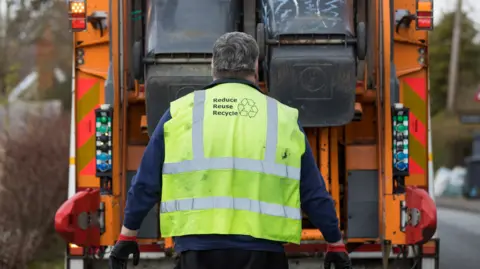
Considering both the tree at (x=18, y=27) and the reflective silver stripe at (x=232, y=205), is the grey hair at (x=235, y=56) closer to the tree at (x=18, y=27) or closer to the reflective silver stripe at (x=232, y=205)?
the reflective silver stripe at (x=232, y=205)

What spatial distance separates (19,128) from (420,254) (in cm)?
467

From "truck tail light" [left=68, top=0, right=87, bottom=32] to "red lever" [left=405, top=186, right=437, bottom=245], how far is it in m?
2.17

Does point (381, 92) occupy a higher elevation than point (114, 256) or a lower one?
higher

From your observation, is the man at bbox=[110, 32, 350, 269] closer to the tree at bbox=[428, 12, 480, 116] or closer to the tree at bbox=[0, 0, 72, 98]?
the tree at bbox=[0, 0, 72, 98]

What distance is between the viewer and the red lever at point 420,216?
5.59 m

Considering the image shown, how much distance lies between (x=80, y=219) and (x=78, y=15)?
49.7 inches

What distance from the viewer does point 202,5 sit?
5.98 metres

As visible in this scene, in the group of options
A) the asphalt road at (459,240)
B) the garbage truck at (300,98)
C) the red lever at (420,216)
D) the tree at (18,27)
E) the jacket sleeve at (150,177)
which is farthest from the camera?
the tree at (18,27)

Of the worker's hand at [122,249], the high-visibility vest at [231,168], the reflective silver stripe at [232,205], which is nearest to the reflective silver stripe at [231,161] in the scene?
the high-visibility vest at [231,168]

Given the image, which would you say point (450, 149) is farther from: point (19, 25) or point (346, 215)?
point (346, 215)

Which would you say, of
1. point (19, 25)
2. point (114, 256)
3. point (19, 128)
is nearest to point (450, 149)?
point (19, 25)

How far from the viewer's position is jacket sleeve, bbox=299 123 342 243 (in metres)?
3.69

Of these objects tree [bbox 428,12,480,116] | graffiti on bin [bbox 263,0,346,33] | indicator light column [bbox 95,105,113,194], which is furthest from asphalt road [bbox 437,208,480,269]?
tree [bbox 428,12,480,116]

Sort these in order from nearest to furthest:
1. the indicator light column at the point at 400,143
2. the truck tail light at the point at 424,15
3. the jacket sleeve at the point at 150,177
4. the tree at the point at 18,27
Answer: the jacket sleeve at the point at 150,177 → the indicator light column at the point at 400,143 → the truck tail light at the point at 424,15 → the tree at the point at 18,27
